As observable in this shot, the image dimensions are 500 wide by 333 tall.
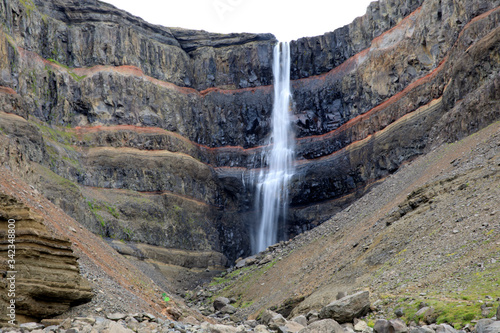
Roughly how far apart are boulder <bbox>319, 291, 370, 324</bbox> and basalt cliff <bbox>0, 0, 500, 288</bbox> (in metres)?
23.5

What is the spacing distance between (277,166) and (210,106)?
44.4ft

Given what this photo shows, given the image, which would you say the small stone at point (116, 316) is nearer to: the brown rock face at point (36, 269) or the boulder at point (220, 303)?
the brown rock face at point (36, 269)

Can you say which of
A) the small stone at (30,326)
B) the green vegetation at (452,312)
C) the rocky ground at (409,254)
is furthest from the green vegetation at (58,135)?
the green vegetation at (452,312)

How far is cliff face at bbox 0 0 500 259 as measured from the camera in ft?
135

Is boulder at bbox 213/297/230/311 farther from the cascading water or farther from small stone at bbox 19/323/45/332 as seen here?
small stone at bbox 19/323/45/332

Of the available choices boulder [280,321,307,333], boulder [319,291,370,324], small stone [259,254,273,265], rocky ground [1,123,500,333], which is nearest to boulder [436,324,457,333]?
rocky ground [1,123,500,333]

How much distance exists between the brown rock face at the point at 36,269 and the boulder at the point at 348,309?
8.19 metres

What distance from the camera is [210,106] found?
6322 centimetres

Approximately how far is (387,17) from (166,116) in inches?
1175

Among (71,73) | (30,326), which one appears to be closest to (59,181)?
(71,73)

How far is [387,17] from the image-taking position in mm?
51781

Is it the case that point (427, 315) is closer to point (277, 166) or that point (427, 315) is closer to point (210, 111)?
point (277, 166)

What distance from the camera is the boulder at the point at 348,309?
50.0 ft

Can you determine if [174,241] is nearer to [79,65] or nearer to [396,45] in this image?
[79,65]
